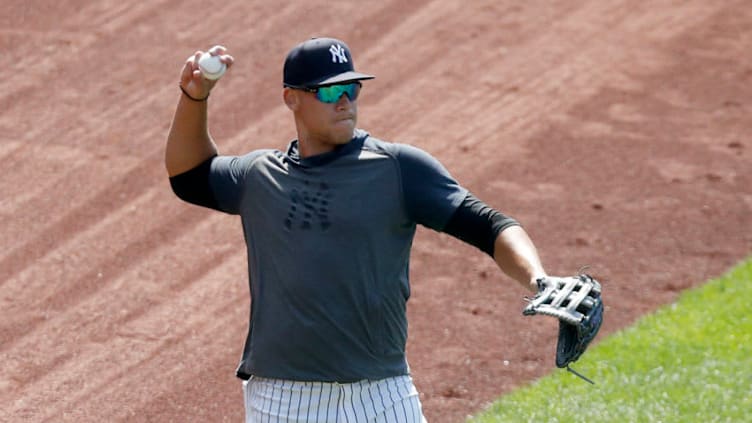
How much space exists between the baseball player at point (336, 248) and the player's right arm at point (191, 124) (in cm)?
24

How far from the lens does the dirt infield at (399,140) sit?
7.42 meters

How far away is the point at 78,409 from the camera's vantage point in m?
6.88

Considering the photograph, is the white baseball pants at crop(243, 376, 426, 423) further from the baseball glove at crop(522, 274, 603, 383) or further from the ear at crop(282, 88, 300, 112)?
the ear at crop(282, 88, 300, 112)

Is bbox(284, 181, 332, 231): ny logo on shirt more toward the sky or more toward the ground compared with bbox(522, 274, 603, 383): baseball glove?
more toward the sky

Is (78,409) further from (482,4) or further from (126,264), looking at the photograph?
(482,4)

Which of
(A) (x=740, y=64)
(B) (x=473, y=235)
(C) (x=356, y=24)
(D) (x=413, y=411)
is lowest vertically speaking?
(A) (x=740, y=64)

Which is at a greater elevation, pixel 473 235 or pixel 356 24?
pixel 473 235

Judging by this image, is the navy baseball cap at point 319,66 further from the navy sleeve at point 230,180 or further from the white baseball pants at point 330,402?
the white baseball pants at point 330,402

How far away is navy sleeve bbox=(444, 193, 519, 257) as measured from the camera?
4.22m

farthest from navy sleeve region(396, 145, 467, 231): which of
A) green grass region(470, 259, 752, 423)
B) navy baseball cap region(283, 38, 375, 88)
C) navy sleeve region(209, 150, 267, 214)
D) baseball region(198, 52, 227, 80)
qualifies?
green grass region(470, 259, 752, 423)

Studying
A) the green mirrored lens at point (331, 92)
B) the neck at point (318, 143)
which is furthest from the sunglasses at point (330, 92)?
the neck at point (318, 143)

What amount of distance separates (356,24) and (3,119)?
322cm

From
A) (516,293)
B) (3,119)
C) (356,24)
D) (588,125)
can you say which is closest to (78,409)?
(516,293)

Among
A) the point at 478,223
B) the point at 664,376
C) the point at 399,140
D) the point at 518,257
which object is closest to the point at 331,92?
the point at 478,223
